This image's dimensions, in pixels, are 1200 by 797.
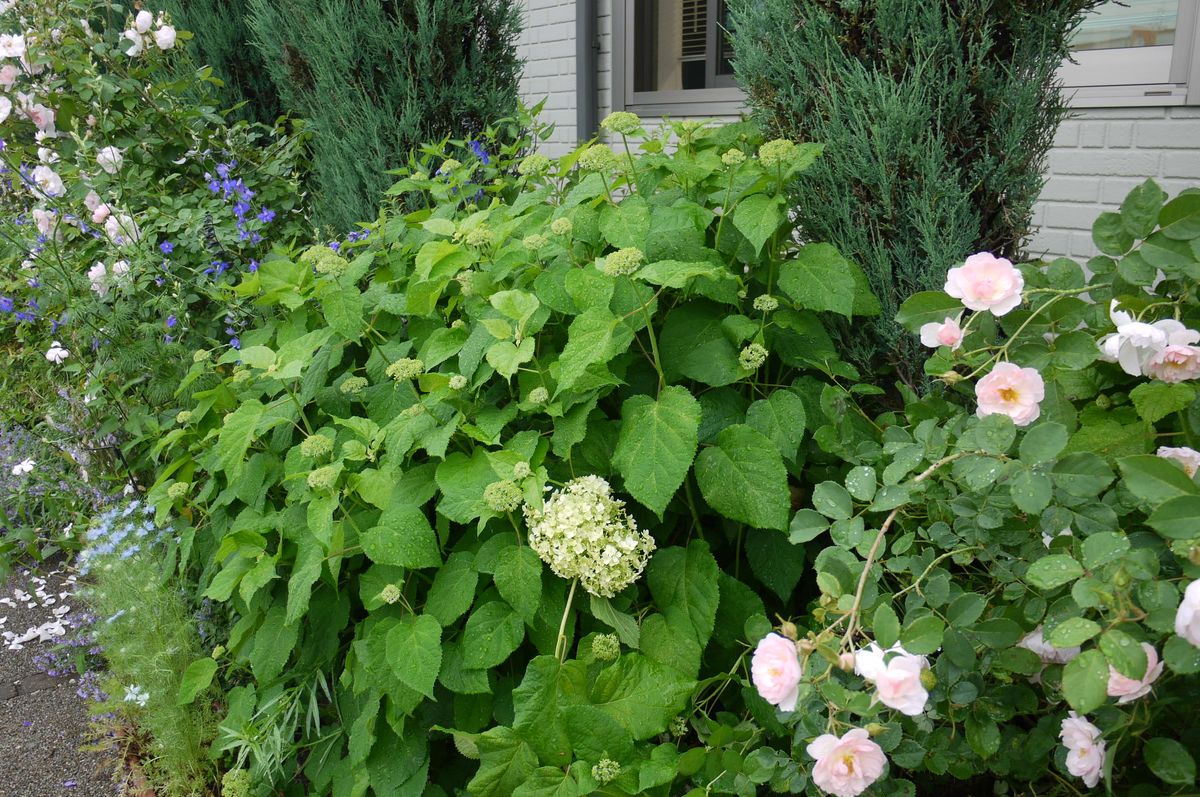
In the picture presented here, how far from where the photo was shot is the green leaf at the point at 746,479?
50.1 inches

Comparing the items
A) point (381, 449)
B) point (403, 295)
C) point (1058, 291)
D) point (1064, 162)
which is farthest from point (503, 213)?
point (1064, 162)

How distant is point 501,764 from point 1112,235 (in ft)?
3.57

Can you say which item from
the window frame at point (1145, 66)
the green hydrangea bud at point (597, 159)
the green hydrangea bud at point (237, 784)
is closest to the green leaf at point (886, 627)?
the green hydrangea bud at point (597, 159)

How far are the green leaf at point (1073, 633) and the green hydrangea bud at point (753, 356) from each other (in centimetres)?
64

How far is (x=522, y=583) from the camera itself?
1295 mm

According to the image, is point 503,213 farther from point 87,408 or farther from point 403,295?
point 87,408

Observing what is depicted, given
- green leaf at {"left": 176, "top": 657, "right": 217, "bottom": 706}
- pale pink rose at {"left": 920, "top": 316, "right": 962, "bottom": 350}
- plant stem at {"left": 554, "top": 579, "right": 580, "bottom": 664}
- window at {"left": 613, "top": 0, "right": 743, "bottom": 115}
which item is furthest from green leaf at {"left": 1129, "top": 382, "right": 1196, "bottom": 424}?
window at {"left": 613, "top": 0, "right": 743, "bottom": 115}

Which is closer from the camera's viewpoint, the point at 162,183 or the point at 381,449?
the point at 381,449

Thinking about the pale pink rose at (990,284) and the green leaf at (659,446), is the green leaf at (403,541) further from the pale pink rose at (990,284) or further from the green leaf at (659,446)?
the pale pink rose at (990,284)

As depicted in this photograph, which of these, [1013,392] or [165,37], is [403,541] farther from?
[165,37]

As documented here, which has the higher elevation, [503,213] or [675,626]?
[503,213]

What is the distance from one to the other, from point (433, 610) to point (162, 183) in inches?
85.5

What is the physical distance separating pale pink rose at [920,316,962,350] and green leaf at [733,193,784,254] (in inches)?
11.7

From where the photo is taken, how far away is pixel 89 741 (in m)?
2.14
